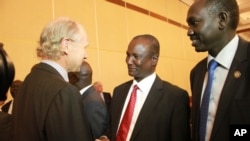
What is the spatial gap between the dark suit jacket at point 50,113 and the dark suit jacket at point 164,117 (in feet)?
2.01

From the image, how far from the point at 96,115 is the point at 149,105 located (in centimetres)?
43

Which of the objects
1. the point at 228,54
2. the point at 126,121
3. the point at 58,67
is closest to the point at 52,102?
the point at 58,67

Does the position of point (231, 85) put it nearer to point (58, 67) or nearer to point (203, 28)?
point (203, 28)

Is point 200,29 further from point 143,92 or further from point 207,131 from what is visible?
point 143,92

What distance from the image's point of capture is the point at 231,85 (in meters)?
1.42

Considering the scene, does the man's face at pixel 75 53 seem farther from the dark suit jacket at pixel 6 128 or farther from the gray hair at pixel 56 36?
the dark suit jacket at pixel 6 128

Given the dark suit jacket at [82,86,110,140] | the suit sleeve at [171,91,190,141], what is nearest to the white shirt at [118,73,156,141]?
the dark suit jacket at [82,86,110,140]

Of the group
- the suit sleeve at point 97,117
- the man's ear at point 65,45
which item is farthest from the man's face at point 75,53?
the suit sleeve at point 97,117

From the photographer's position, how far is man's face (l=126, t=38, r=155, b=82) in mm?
2256

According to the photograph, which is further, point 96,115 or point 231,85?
point 96,115

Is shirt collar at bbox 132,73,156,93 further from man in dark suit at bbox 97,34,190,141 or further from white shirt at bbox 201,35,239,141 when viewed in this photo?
white shirt at bbox 201,35,239,141

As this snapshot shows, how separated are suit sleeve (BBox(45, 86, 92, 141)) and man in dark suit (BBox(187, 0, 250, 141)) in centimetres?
67

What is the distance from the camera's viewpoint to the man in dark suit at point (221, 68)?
1396mm

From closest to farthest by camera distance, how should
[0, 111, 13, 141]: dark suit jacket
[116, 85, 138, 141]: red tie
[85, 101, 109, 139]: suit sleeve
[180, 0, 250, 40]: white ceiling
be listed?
1. [0, 111, 13, 141]: dark suit jacket
2. [116, 85, 138, 141]: red tie
3. [85, 101, 109, 139]: suit sleeve
4. [180, 0, 250, 40]: white ceiling
